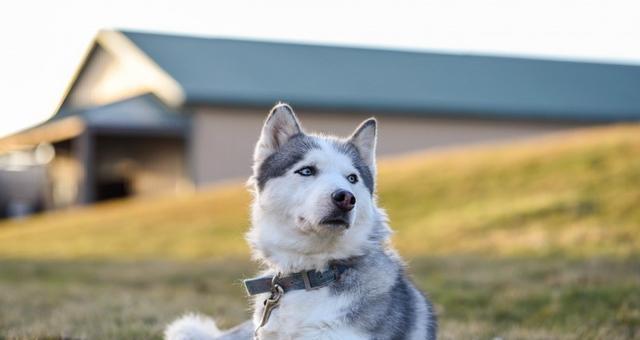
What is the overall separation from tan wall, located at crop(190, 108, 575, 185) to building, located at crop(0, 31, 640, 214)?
40 mm

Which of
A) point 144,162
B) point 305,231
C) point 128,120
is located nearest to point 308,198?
point 305,231

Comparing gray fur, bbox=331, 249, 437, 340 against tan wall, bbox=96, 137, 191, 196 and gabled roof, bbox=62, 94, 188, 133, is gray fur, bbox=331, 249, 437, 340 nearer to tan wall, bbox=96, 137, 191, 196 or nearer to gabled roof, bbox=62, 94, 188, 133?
gabled roof, bbox=62, 94, 188, 133

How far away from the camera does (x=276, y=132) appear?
18.2 feet

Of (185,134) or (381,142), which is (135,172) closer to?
(185,134)

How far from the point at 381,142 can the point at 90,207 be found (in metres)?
11.4

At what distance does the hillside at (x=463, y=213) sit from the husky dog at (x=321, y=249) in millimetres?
8664

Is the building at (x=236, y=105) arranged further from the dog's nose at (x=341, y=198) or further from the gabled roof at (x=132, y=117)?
the dog's nose at (x=341, y=198)

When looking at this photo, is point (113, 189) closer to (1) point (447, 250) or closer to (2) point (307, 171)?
(1) point (447, 250)

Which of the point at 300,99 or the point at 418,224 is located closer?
the point at 418,224

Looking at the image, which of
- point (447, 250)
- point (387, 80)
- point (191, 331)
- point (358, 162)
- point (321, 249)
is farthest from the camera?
point (387, 80)

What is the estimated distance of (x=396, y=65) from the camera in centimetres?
3519

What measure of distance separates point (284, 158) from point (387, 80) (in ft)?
93.4

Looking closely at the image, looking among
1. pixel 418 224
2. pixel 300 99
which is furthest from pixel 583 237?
pixel 300 99

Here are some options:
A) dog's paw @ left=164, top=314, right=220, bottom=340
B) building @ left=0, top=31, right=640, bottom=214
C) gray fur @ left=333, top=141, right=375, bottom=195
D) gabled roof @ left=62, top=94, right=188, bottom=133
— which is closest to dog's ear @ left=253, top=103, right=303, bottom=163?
gray fur @ left=333, top=141, right=375, bottom=195
